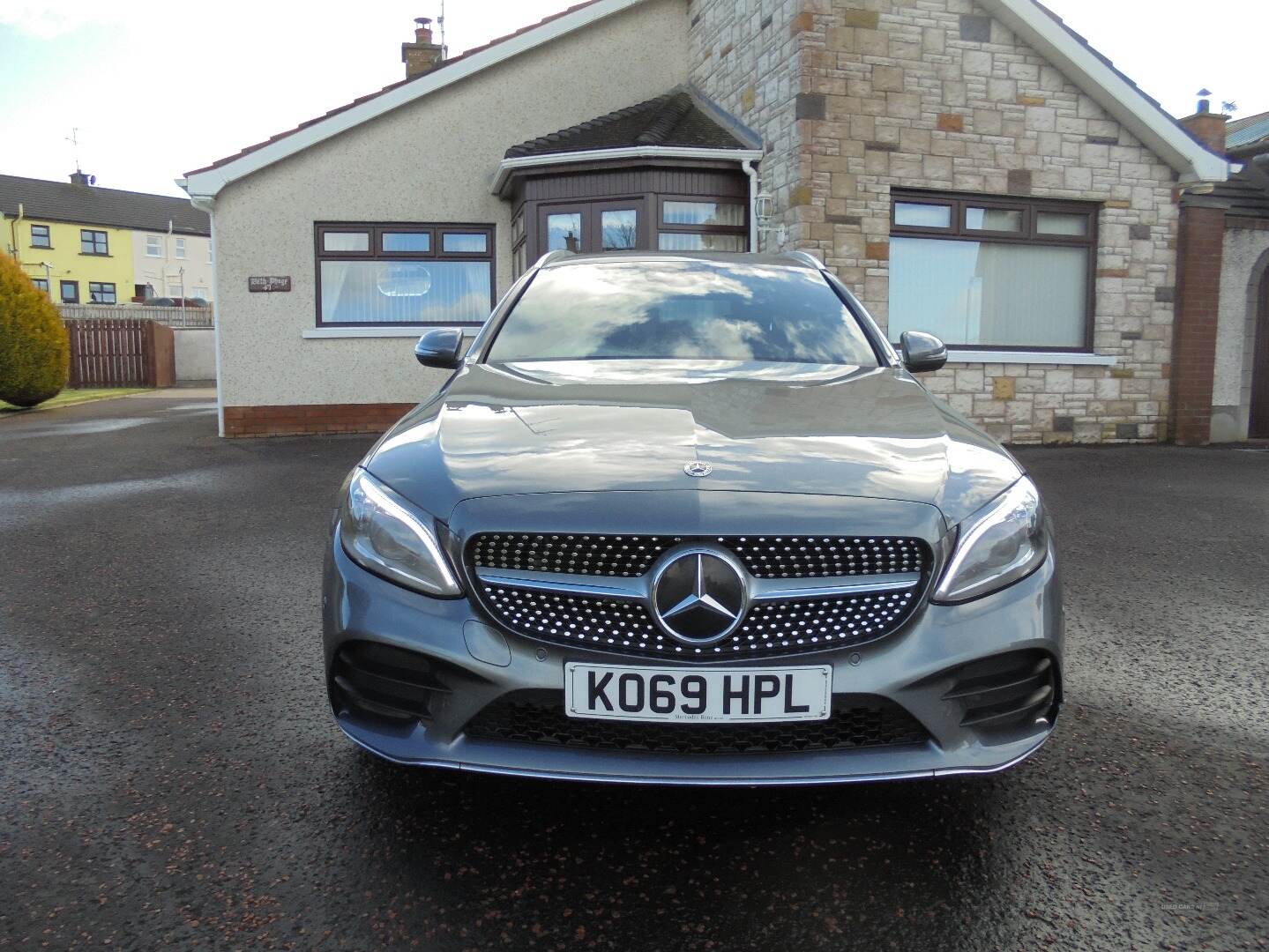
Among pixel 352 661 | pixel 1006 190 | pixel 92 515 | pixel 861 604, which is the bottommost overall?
pixel 92 515

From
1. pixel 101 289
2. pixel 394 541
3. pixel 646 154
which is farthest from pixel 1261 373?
pixel 101 289

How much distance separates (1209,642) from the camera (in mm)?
4043

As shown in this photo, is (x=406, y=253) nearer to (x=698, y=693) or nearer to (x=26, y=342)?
(x=26, y=342)

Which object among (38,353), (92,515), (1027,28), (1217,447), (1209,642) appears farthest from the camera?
(38,353)

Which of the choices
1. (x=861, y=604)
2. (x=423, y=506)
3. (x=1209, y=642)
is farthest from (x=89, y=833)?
(x=1209, y=642)

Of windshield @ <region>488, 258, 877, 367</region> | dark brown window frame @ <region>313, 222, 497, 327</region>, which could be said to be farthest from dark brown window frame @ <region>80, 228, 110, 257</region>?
windshield @ <region>488, 258, 877, 367</region>

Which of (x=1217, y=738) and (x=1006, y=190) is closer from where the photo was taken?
(x=1217, y=738)

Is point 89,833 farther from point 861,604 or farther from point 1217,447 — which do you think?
point 1217,447

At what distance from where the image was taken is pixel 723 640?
2.15 metres

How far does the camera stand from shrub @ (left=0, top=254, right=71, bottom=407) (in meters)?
17.6

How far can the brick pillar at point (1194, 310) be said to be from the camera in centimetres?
1204

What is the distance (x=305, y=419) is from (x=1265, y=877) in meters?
12.1

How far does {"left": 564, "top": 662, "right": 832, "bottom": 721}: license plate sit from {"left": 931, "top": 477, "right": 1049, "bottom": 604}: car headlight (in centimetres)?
35

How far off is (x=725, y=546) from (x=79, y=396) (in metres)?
24.6
